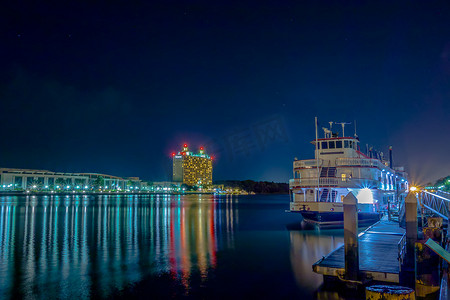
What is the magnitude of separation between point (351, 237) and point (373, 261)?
2.95m

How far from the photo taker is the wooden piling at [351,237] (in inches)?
623

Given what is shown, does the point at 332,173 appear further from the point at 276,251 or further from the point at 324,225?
the point at 276,251

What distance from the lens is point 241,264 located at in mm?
24438

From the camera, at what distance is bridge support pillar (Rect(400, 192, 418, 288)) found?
57.7 ft

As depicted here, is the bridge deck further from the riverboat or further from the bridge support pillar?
the riverboat

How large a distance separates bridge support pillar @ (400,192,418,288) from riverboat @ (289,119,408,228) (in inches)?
747

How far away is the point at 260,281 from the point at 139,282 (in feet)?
20.5

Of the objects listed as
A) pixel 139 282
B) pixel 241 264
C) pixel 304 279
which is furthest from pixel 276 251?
pixel 139 282

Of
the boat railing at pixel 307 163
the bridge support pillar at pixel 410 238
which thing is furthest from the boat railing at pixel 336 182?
the bridge support pillar at pixel 410 238

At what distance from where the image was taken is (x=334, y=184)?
38500 mm

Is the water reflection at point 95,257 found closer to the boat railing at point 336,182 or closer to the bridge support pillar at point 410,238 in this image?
the boat railing at point 336,182

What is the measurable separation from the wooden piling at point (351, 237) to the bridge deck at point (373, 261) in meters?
0.54

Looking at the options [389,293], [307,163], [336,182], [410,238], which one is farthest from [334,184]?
[389,293]

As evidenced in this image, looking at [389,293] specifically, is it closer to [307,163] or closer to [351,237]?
[351,237]
